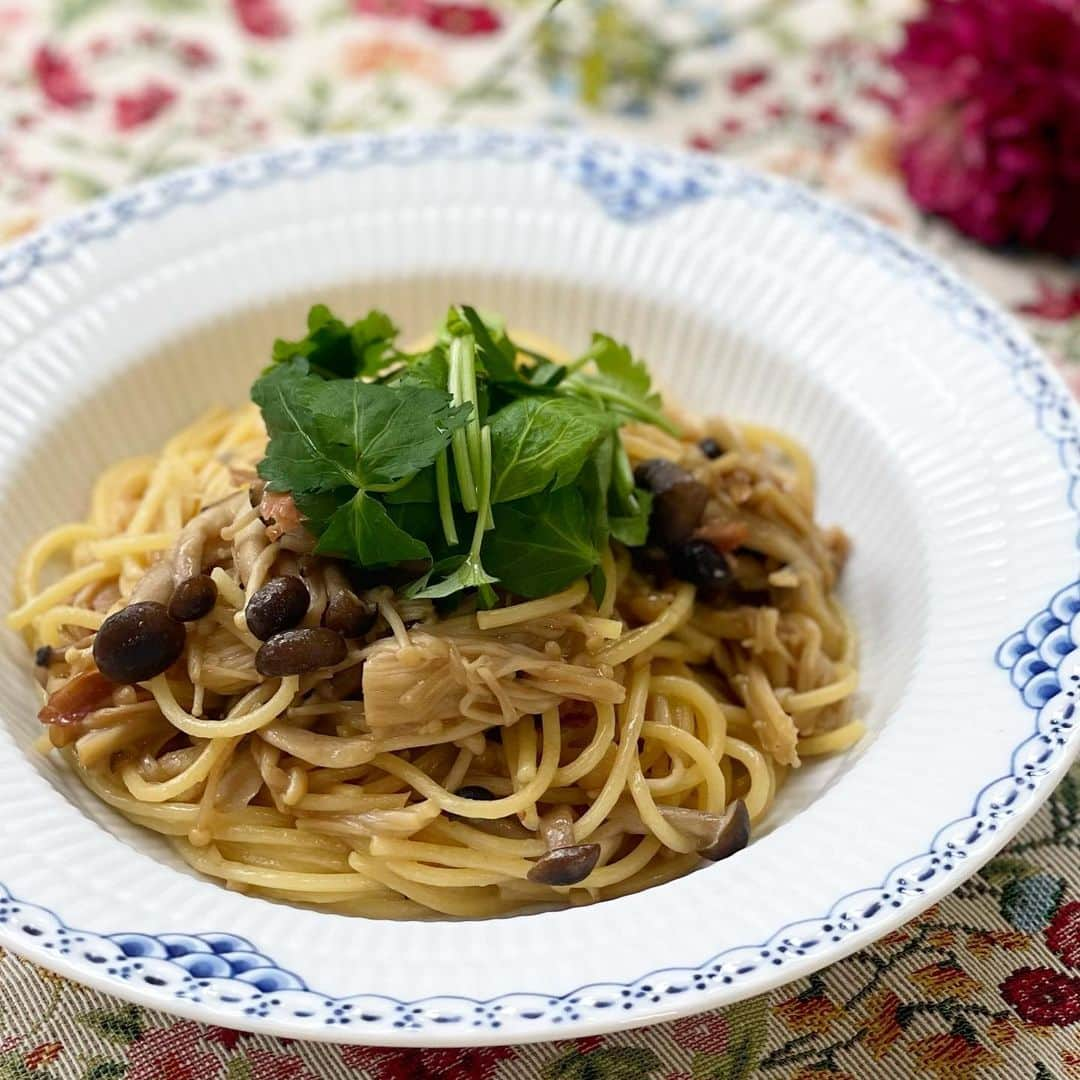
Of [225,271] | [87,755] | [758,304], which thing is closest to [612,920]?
[87,755]

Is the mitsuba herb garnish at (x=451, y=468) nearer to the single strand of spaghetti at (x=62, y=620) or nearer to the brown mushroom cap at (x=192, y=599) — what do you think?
the brown mushroom cap at (x=192, y=599)

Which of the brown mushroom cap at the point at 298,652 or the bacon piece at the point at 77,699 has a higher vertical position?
the brown mushroom cap at the point at 298,652

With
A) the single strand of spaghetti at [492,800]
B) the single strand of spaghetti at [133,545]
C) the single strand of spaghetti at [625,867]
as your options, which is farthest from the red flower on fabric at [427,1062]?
the single strand of spaghetti at [133,545]

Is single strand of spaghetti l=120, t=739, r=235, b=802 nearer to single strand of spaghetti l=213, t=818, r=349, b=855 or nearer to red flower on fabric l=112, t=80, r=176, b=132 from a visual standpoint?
single strand of spaghetti l=213, t=818, r=349, b=855

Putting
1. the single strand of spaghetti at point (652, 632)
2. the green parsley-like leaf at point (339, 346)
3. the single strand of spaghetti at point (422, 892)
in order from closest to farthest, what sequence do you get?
the single strand of spaghetti at point (422, 892) → the single strand of spaghetti at point (652, 632) → the green parsley-like leaf at point (339, 346)

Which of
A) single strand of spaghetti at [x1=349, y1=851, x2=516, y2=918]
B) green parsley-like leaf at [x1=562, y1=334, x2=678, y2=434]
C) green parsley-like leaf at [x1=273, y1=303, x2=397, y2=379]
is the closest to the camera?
single strand of spaghetti at [x1=349, y1=851, x2=516, y2=918]

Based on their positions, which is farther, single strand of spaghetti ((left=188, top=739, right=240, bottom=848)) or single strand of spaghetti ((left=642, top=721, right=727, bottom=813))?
single strand of spaghetti ((left=642, top=721, right=727, bottom=813))

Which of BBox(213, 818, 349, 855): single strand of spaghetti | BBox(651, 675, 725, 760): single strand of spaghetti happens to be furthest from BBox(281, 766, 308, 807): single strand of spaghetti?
BBox(651, 675, 725, 760): single strand of spaghetti
